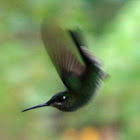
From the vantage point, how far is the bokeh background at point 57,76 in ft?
5.93

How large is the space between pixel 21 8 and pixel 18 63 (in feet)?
0.84

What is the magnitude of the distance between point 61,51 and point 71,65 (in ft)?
0.15

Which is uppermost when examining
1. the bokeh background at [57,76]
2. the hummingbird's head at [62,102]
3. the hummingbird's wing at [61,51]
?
the hummingbird's wing at [61,51]

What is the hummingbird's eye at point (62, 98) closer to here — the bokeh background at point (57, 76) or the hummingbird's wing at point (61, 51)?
the hummingbird's wing at point (61, 51)

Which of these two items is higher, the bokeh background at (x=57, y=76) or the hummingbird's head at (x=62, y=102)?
the hummingbird's head at (x=62, y=102)

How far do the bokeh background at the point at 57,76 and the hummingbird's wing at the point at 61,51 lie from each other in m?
0.92

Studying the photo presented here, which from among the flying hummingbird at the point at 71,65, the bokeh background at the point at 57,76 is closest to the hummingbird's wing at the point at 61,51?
the flying hummingbird at the point at 71,65

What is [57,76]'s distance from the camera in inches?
88.6

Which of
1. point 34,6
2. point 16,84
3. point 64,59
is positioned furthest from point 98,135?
point 64,59

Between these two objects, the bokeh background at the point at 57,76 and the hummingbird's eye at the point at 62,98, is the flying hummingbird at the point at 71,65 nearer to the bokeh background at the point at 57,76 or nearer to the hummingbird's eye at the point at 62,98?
the hummingbird's eye at the point at 62,98

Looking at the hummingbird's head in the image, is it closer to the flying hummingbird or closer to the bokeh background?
the flying hummingbird

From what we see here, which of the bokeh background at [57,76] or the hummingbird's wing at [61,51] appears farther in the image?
the bokeh background at [57,76]

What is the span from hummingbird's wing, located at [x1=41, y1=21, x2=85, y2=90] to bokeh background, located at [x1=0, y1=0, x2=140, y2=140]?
0.92 meters

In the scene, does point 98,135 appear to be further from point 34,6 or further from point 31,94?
point 34,6
